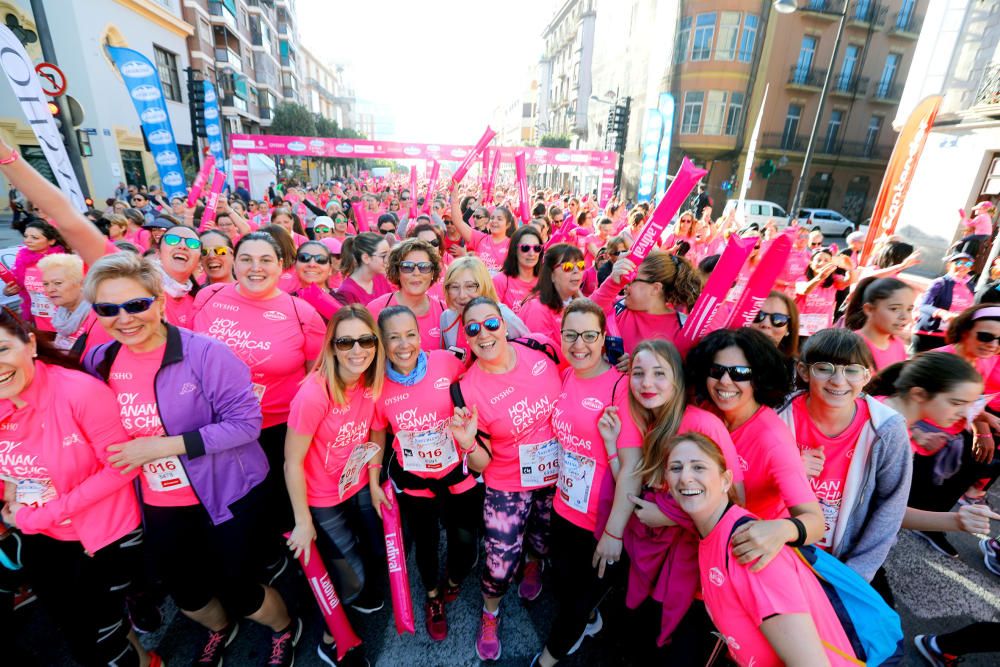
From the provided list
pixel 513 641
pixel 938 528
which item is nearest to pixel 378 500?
pixel 513 641

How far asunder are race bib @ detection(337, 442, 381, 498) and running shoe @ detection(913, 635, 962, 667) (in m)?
3.46

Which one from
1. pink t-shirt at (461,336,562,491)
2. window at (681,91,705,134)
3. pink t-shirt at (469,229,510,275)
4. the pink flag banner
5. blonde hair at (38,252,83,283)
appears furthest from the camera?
window at (681,91,705,134)

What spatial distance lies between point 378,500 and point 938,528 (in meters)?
2.99

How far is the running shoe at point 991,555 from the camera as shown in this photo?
130 inches

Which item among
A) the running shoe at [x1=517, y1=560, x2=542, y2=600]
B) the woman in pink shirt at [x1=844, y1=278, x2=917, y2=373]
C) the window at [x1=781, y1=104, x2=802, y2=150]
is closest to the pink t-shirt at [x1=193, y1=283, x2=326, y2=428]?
the running shoe at [x1=517, y1=560, x2=542, y2=600]

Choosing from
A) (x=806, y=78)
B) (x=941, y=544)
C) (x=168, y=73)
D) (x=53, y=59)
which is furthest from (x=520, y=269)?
(x=806, y=78)

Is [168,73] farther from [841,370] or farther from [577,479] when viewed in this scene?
[841,370]

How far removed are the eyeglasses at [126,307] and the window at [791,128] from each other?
33.7 metres

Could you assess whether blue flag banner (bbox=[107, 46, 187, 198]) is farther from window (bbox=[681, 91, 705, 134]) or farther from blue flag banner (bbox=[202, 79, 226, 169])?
window (bbox=[681, 91, 705, 134])

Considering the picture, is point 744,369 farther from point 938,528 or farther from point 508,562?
point 508,562

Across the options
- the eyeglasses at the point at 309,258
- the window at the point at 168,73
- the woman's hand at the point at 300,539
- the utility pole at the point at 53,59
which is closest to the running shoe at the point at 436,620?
the woman's hand at the point at 300,539

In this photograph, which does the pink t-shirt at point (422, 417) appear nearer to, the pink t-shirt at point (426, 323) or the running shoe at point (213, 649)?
the pink t-shirt at point (426, 323)

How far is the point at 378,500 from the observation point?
104 inches

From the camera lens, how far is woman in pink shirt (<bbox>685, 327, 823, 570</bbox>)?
6.29 ft
